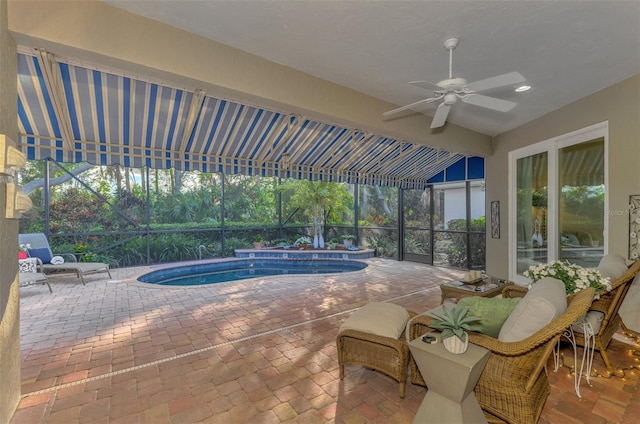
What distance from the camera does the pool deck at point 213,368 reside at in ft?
8.15

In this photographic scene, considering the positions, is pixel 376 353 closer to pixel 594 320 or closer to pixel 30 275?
pixel 594 320

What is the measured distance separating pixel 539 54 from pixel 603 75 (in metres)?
1.37

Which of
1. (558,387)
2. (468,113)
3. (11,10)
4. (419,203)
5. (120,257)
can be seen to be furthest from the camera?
(419,203)

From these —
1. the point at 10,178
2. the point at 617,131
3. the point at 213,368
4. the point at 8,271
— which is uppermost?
the point at 617,131

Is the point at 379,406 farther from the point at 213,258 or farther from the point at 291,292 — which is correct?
the point at 213,258

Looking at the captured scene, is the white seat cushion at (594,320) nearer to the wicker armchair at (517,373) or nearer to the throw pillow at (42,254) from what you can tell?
the wicker armchair at (517,373)

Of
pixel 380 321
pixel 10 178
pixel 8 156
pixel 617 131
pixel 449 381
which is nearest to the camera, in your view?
pixel 449 381

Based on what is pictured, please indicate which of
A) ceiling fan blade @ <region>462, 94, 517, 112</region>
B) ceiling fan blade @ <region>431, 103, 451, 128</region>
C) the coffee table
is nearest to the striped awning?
ceiling fan blade @ <region>431, 103, 451, 128</region>

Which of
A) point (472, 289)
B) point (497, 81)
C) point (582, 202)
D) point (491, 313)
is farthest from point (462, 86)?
point (582, 202)

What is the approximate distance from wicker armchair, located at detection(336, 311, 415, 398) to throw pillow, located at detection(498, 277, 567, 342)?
0.81m

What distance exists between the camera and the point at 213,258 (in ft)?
35.8

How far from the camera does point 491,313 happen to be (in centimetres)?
254

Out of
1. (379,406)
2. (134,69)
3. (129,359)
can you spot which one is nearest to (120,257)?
(129,359)

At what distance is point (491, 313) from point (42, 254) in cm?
927
